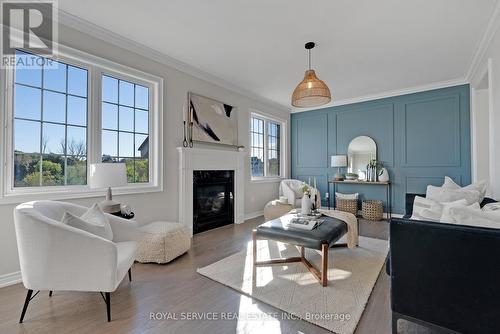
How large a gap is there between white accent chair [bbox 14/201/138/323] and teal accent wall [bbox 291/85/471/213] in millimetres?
5108

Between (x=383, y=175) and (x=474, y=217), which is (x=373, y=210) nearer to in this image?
(x=383, y=175)

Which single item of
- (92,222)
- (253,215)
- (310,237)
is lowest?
(253,215)

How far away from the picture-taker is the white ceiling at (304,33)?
7.64 ft

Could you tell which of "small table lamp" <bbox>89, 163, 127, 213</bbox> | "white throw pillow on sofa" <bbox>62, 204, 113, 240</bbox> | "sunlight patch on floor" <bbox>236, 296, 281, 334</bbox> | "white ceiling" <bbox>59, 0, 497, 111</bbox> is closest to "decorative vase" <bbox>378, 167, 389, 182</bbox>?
"white ceiling" <bbox>59, 0, 497, 111</bbox>

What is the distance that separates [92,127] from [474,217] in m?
3.58

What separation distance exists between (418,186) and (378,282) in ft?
11.0

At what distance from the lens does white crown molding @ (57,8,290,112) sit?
251 centimetres

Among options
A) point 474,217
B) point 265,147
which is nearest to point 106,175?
point 474,217

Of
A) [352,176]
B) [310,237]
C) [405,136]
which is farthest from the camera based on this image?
[352,176]

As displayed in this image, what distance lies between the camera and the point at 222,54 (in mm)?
3334

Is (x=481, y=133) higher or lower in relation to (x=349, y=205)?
higher

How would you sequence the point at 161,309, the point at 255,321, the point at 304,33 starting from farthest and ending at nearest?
the point at 304,33 → the point at 161,309 → the point at 255,321

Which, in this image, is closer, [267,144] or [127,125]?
[127,125]

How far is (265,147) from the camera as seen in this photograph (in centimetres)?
569
